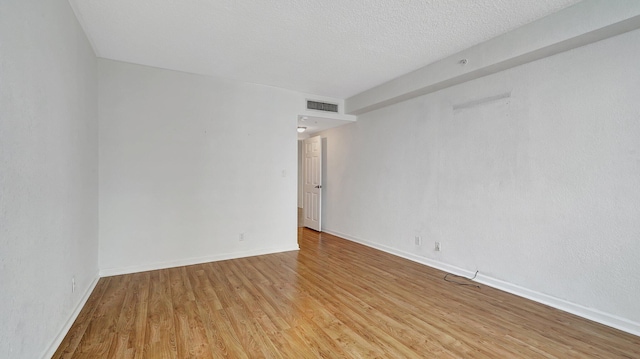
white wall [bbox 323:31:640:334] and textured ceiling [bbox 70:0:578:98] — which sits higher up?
textured ceiling [bbox 70:0:578:98]

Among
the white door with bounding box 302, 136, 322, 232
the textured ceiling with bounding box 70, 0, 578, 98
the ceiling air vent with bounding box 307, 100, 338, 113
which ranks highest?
the textured ceiling with bounding box 70, 0, 578, 98

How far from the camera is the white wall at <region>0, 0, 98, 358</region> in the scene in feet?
4.41

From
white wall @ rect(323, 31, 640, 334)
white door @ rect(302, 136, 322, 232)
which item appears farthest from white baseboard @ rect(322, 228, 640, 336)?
white door @ rect(302, 136, 322, 232)

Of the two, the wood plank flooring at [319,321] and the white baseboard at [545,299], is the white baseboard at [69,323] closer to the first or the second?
the wood plank flooring at [319,321]

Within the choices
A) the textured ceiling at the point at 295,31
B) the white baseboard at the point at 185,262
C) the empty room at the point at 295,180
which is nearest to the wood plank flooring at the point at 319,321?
the empty room at the point at 295,180

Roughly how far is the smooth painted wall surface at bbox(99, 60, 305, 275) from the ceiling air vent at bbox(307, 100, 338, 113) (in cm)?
22

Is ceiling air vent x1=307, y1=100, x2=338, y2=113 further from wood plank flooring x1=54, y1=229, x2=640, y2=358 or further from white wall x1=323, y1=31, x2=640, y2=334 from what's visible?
wood plank flooring x1=54, y1=229, x2=640, y2=358

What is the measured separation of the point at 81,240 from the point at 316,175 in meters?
4.24

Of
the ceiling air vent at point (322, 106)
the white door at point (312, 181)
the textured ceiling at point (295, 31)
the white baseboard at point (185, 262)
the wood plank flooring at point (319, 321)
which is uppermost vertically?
the textured ceiling at point (295, 31)

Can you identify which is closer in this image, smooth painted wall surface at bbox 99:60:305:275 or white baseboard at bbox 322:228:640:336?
white baseboard at bbox 322:228:640:336

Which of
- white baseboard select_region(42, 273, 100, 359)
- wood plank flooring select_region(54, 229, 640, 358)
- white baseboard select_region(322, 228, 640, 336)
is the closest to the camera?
white baseboard select_region(42, 273, 100, 359)

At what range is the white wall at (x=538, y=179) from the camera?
226cm

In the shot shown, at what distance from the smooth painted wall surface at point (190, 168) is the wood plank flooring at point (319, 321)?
506mm

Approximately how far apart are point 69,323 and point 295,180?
10.1ft
